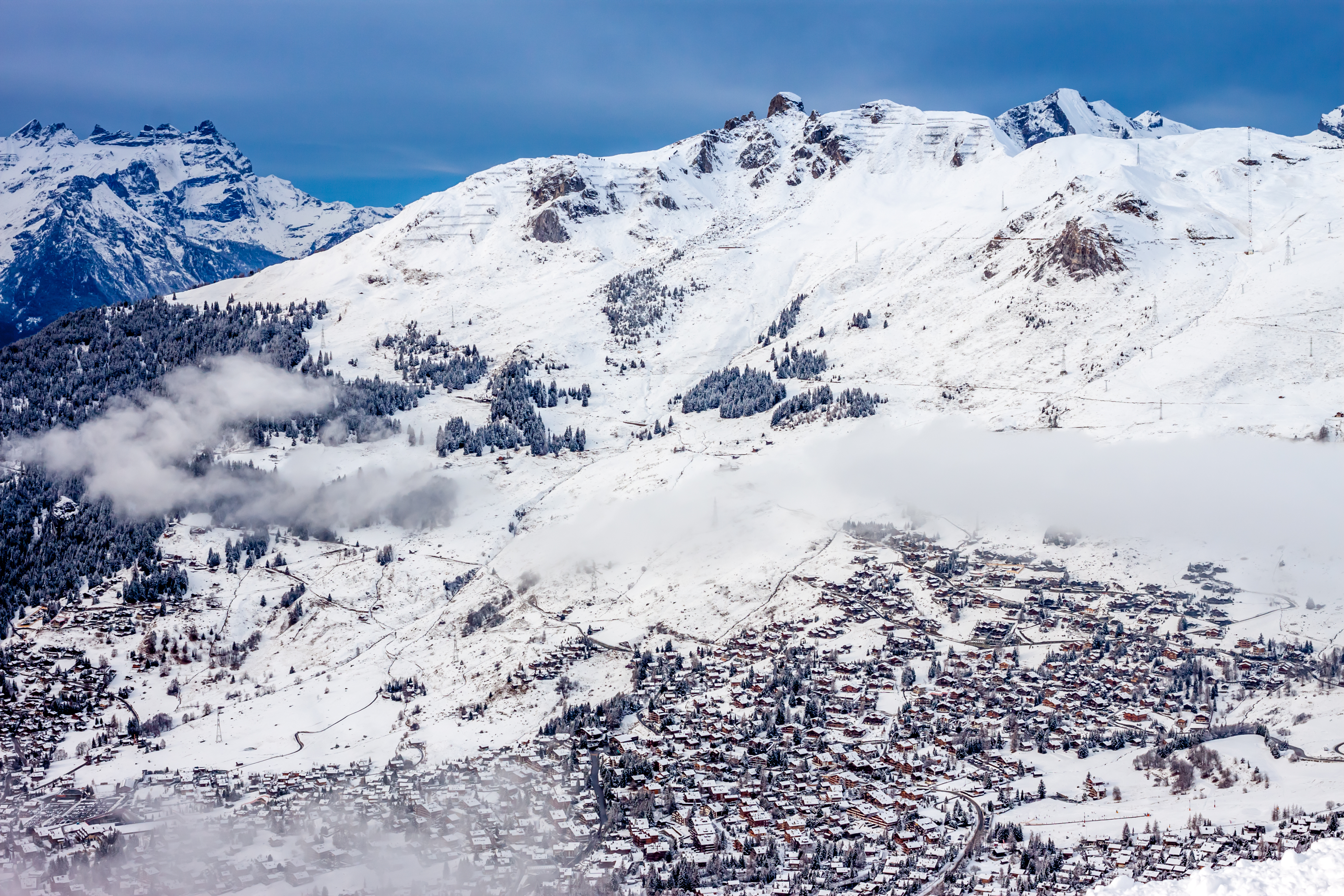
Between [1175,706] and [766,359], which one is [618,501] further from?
[1175,706]

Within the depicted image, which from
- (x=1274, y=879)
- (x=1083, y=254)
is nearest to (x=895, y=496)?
(x=1083, y=254)

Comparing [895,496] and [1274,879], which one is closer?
[1274,879]

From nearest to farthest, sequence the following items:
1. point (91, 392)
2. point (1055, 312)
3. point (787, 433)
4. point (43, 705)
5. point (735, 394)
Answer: point (43, 705) < point (787, 433) < point (1055, 312) < point (735, 394) < point (91, 392)

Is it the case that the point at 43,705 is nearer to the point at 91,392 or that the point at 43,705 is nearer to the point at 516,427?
the point at 516,427

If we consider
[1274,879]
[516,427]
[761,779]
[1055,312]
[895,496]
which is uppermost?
[1055,312]

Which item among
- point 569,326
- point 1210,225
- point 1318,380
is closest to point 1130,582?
point 1318,380

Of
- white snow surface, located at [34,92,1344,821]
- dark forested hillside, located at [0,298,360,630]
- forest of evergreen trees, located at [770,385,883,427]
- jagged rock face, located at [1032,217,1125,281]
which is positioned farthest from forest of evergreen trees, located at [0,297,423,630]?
jagged rock face, located at [1032,217,1125,281]

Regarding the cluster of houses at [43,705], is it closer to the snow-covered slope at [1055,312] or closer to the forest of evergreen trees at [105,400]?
the forest of evergreen trees at [105,400]

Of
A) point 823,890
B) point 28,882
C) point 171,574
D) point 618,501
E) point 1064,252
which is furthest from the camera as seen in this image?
point 1064,252

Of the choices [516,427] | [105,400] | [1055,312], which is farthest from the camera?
[105,400]

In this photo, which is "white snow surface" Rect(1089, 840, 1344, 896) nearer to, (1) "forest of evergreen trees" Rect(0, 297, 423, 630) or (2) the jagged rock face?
(1) "forest of evergreen trees" Rect(0, 297, 423, 630)
